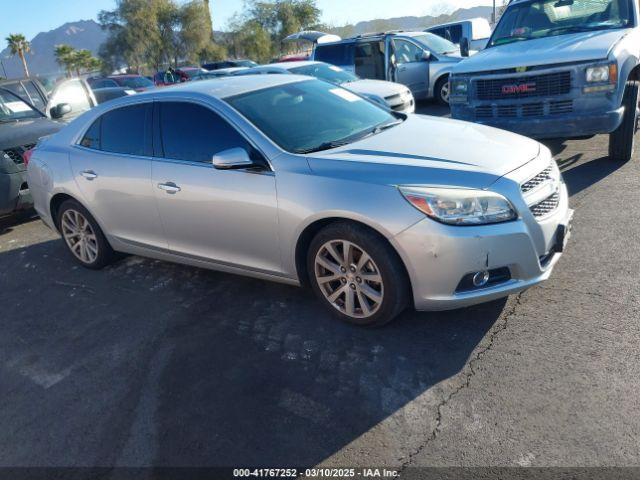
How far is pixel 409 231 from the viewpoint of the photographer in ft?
10.4

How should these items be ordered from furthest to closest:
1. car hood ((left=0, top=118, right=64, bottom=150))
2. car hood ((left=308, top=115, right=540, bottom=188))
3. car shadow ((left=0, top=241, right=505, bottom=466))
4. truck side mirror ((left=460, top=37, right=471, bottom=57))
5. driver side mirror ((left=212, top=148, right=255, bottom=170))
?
truck side mirror ((left=460, top=37, right=471, bottom=57)) < car hood ((left=0, top=118, right=64, bottom=150)) < driver side mirror ((left=212, top=148, right=255, bottom=170)) < car hood ((left=308, top=115, right=540, bottom=188)) < car shadow ((left=0, top=241, right=505, bottom=466))

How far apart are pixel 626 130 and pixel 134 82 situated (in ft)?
63.3

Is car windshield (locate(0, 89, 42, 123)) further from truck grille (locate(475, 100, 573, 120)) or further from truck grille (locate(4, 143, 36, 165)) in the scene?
truck grille (locate(475, 100, 573, 120))

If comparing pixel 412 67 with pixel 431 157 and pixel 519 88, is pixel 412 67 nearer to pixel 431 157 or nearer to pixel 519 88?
pixel 519 88

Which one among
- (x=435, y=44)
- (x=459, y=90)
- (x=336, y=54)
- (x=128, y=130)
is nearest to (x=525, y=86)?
(x=459, y=90)

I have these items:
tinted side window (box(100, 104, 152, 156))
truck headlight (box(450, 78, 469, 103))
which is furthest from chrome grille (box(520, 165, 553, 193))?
truck headlight (box(450, 78, 469, 103))

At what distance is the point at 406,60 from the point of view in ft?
40.9

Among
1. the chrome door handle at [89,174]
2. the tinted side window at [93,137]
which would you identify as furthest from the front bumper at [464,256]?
the tinted side window at [93,137]

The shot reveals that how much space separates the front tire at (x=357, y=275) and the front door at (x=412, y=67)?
9444 millimetres

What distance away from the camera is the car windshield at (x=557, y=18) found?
667cm

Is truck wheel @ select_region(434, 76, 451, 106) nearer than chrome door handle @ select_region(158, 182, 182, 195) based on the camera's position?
No

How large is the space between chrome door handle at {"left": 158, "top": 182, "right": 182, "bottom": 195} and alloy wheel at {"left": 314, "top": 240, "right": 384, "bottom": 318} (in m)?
1.31

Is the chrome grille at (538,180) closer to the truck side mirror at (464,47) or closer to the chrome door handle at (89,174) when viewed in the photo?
the chrome door handle at (89,174)

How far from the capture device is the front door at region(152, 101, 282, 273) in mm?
3773
